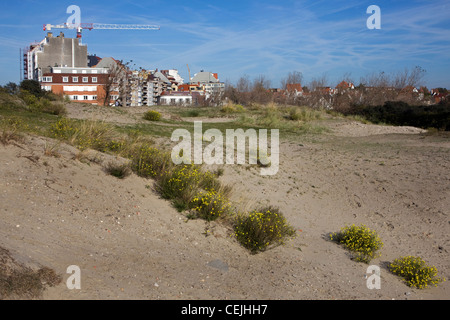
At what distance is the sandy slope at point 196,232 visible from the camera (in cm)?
424

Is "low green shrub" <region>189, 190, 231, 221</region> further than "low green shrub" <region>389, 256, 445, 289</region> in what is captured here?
Yes

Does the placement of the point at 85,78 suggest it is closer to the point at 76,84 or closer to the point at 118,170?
the point at 76,84

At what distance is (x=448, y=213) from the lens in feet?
25.0

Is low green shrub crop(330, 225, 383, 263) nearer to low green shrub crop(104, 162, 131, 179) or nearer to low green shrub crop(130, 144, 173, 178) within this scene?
low green shrub crop(130, 144, 173, 178)

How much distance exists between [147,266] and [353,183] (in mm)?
6435

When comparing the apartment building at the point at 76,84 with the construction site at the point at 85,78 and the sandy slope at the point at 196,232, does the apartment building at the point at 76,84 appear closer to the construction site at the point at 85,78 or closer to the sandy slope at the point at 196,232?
the construction site at the point at 85,78

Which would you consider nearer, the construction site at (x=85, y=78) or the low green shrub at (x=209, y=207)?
the low green shrub at (x=209, y=207)

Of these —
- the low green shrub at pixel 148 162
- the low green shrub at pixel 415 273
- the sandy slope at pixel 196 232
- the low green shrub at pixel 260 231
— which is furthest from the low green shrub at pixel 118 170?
the low green shrub at pixel 415 273

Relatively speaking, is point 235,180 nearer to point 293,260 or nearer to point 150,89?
point 293,260

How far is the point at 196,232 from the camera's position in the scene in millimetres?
5758

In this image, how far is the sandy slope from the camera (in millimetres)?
4242

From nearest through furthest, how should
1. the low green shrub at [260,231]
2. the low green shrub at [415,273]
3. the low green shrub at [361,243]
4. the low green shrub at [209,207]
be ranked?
the low green shrub at [415,273], the low green shrub at [260,231], the low green shrub at [361,243], the low green shrub at [209,207]

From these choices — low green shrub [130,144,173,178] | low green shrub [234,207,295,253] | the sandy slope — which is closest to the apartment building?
low green shrub [130,144,173,178]

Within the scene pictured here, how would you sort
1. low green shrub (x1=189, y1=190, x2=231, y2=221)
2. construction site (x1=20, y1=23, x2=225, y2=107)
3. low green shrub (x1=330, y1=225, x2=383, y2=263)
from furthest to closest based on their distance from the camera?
construction site (x1=20, y1=23, x2=225, y2=107)
low green shrub (x1=189, y1=190, x2=231, y2=221)
low green shrub (x1=330, y1=225, x2=383, y2=263)
